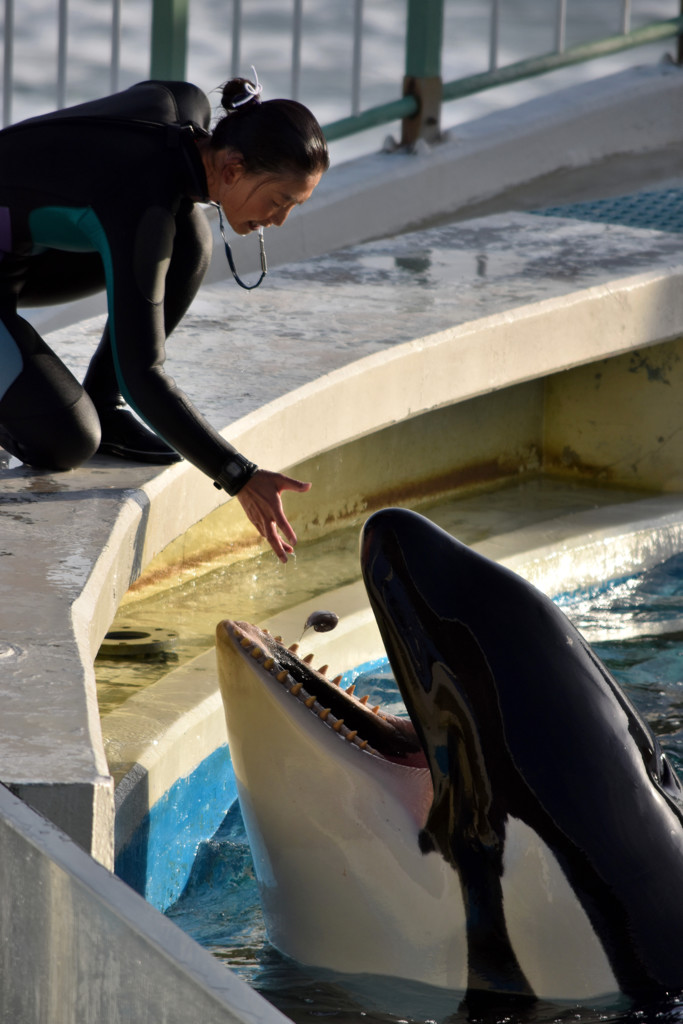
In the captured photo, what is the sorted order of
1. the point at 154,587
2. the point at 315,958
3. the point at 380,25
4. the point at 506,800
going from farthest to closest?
the point at 380,25, the point at 154,587, the point at 315,958, the point at 506,800

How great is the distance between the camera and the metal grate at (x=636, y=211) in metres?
5.35

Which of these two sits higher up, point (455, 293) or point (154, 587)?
point (455, 293)

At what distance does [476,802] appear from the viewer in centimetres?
199

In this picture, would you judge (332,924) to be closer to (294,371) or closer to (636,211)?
(294,371)

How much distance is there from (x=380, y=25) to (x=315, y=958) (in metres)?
20.5

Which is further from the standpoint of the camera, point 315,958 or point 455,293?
point 455,293

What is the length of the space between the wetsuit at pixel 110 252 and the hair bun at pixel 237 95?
12 centimetres

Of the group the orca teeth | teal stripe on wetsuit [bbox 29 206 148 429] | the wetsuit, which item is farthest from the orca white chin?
teal stripe on wetsuit [bbox 29 206 148 429]

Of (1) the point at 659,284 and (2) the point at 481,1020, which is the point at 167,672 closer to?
(2) the point at 481,1020

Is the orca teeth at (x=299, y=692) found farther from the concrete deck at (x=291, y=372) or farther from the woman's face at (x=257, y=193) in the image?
the woman's face at (x=257, y=193)

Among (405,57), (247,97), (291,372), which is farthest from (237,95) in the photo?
(405,57)

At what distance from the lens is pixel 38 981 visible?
4.77ft

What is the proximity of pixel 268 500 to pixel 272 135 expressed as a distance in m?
0.63

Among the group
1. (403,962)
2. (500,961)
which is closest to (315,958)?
(403,962)
